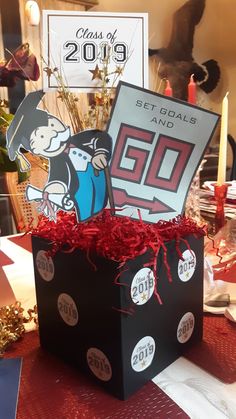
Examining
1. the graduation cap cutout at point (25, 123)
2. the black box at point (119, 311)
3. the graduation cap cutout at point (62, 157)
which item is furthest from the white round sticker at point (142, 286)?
the graduation cap cutout at point (25, 123)

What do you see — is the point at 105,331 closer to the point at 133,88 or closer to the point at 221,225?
the point at 133,88

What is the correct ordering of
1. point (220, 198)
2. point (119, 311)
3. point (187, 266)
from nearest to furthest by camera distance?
point (119, 311)
point (187, 266)
point (220, 198)

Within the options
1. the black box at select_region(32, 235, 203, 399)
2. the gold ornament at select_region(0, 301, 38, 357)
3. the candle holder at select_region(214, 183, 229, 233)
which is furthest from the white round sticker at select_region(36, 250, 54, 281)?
the candle holder at select_region(214, 183, 229, 233)

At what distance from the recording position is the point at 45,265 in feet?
2.05

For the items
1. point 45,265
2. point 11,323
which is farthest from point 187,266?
point 11,323

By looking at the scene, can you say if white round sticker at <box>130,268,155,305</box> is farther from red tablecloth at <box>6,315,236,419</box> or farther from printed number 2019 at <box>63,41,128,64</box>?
printed number 2019 at <box>63,41,128,64</box>

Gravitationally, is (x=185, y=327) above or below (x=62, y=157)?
below

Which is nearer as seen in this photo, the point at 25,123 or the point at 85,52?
the point at 25,123

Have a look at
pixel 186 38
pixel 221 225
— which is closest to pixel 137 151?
pixel 221 225

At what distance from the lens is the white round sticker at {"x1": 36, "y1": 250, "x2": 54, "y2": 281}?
615mm

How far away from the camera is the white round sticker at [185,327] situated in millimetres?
627

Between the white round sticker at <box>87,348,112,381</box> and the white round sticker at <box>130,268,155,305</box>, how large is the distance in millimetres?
93

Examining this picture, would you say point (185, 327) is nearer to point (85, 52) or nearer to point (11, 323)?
point (11, 323)

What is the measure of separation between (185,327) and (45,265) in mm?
241
